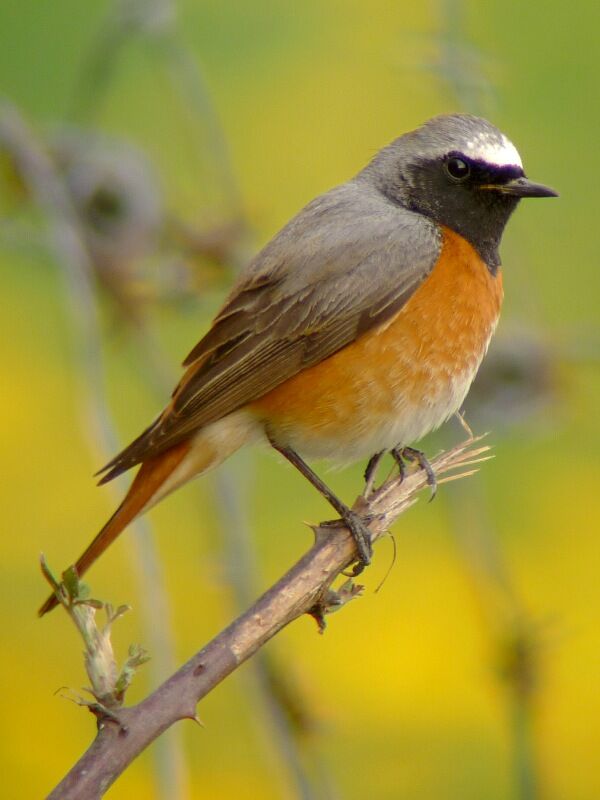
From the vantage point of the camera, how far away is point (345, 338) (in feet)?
13.8

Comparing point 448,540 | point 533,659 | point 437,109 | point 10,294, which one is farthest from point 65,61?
point 533,659

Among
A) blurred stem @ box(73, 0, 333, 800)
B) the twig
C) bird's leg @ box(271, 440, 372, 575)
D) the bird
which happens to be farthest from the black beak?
the twig

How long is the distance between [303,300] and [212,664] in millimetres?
2146

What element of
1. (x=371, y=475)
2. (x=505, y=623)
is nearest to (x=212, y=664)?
(x=371, y=475)

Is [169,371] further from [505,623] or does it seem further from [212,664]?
[212,664]

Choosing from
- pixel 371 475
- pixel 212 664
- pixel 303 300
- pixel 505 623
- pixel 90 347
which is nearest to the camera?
pixel 212 664

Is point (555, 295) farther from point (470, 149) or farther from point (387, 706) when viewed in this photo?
point (470, 149)

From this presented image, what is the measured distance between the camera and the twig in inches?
82.2

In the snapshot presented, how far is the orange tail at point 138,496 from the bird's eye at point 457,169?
1312 mm

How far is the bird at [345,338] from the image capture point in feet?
13.7

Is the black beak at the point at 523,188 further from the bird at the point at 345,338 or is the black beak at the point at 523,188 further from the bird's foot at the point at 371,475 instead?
the bird's foot at the point at 371,475

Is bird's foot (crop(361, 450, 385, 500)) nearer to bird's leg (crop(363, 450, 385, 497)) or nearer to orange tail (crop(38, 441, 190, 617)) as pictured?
bird's leg (crop(363, 450, 385, 497))

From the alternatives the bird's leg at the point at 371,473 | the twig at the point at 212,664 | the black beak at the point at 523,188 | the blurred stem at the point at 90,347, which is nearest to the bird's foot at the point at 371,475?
the bird's leg at the point at 371,473

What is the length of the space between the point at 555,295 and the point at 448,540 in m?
1.72
